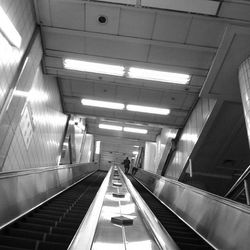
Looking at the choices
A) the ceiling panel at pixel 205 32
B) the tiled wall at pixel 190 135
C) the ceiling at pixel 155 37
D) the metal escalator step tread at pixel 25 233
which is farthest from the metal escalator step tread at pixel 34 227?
the tiled wall at pixel 190 135

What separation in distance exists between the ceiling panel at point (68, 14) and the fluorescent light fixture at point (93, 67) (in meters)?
1.27

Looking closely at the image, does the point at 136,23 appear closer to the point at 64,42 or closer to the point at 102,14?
the point at 102,14

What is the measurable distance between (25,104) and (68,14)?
2.23 metres

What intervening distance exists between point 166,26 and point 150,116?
5.97 m

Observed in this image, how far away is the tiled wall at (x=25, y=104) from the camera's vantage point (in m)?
4.81

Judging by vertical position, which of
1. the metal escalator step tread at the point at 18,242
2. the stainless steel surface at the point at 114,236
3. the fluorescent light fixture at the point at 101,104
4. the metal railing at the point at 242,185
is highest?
the fluorescent light fixture at the point at 101,104

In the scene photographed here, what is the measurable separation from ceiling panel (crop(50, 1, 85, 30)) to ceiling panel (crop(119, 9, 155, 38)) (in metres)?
0.86

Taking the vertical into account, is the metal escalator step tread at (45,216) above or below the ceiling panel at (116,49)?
below

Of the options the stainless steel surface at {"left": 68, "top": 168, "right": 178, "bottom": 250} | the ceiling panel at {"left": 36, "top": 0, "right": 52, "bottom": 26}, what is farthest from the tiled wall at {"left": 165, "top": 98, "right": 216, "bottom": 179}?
the stainless steel surface at {"left": 68, "top": 168, "right": 178, "bottom": 250}

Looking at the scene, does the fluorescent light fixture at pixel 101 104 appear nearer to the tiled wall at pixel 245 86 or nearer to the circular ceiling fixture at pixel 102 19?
the circular ceiling fixture at pixel 102 19

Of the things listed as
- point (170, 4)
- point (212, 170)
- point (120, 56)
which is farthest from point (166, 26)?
point (212, 170)

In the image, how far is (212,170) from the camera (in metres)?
9.23

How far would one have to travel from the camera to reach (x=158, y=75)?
22.9 ft

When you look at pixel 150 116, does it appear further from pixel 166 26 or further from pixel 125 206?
pixel 125 206
